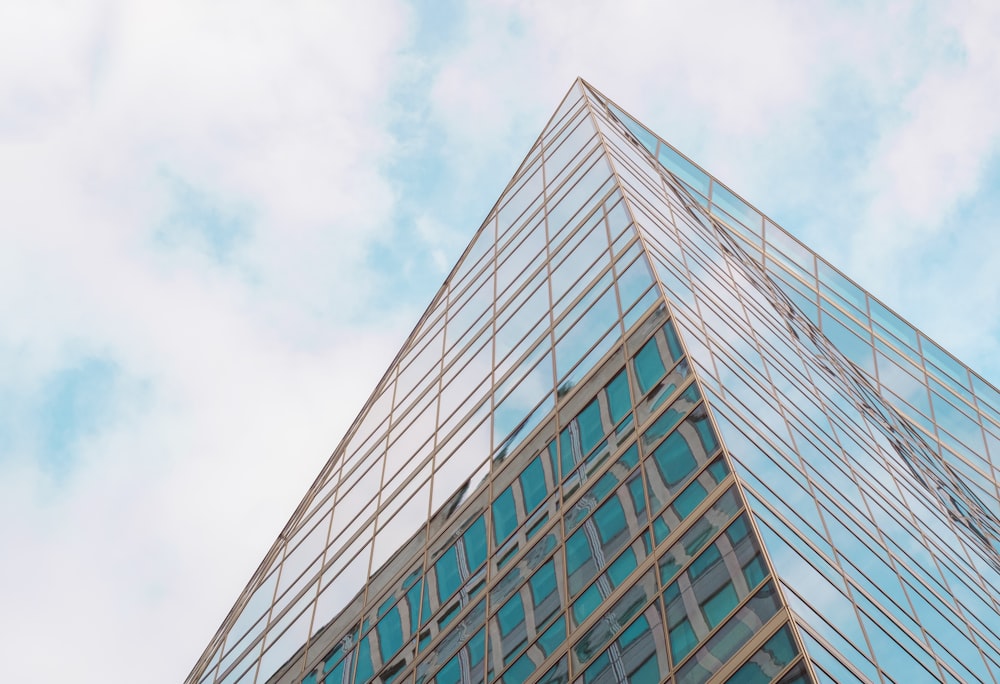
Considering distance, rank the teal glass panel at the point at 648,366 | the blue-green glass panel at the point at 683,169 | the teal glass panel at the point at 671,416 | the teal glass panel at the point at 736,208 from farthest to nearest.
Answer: the teal glass panel at the point at 736,208 < the blue-green glass panel at the point at 683,169 < the teal glass panel at the point at 648,366 < the teal glass panel at the point at 671,416

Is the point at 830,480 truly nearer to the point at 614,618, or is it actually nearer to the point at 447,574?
the point at 614,618

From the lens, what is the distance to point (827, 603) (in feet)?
47.7

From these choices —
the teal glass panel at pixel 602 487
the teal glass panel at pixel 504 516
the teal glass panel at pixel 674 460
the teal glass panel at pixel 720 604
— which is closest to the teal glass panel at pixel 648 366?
the teal glass panel at pixel 602 487

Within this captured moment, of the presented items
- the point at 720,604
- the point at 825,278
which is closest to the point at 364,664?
the point at 720,604

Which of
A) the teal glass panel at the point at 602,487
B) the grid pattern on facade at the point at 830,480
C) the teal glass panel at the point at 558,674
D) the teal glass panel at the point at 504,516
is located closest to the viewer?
the grid pattern on facade at the point at 830,480

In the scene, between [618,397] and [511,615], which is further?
[618,397]

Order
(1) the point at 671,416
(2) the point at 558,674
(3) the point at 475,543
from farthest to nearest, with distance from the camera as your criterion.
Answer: (3) the point at 475,543
(1) the point at 671,416
(2) the point at 558,674

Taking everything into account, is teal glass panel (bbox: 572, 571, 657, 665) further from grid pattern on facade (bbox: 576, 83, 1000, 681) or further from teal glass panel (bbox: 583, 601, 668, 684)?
grid pattern on facade (bbox: 576, 83, 1000, 681)

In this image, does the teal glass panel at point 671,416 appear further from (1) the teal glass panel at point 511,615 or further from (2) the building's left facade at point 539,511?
(1) the teal glass panel at point 511,615

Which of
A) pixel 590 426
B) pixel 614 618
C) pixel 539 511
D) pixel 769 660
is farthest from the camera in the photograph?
pixel 590 426

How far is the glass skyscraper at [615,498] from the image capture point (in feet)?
48.3

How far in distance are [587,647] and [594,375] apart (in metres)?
6.00

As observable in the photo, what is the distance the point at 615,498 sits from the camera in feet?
56.1

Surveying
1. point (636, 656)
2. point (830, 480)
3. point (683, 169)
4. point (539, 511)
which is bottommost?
point (636, 656)
